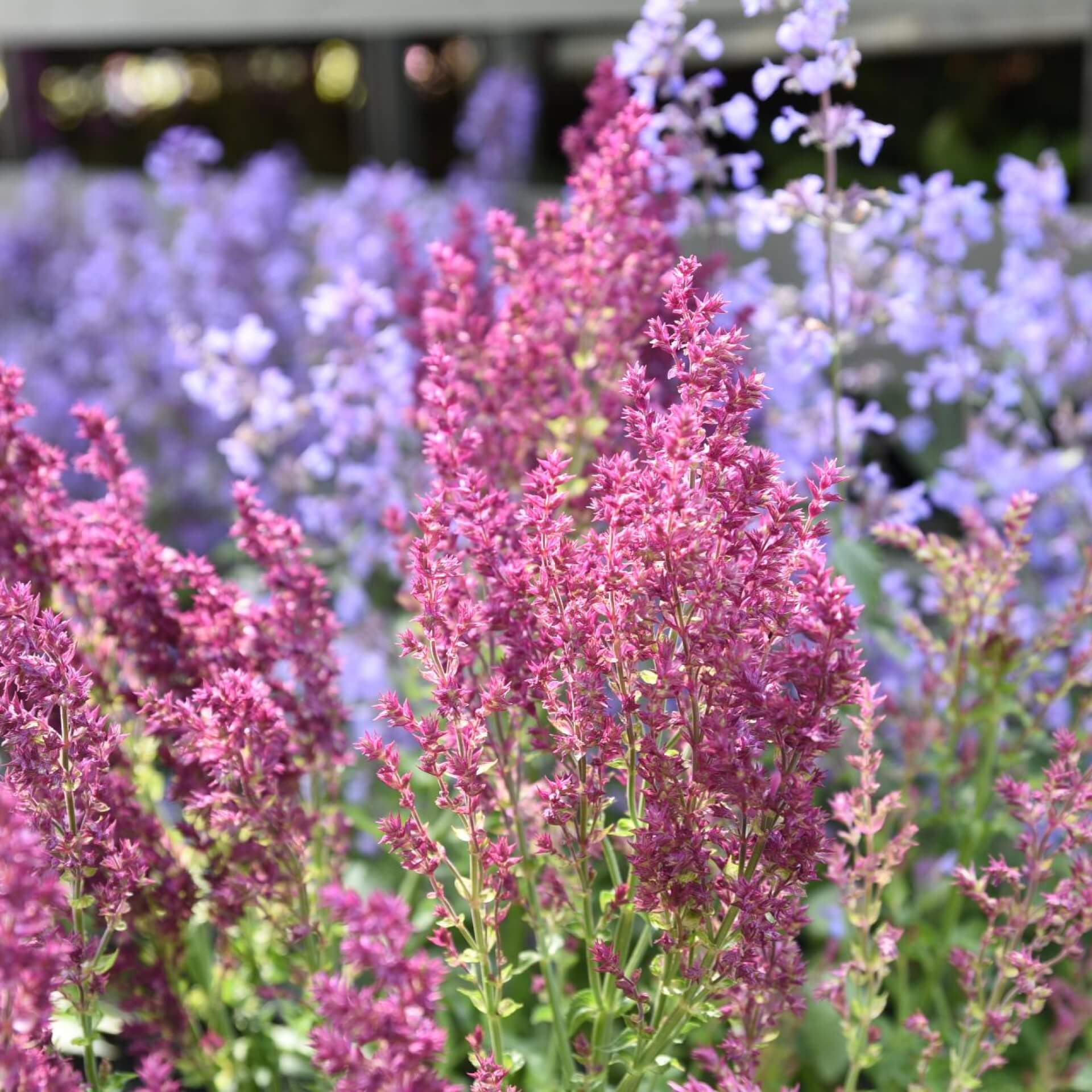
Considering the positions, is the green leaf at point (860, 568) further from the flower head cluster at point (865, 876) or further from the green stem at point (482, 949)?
the green stem at point (482, 949)

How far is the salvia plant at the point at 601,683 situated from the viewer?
3.02ft

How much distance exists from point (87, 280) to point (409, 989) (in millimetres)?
3382

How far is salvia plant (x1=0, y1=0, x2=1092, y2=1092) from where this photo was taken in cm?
92

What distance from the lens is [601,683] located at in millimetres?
945

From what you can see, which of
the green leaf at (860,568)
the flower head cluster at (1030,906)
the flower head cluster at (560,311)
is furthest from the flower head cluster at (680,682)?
the green leaf at (860,568)

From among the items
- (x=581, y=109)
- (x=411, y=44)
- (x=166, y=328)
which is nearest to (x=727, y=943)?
(x=166, y=328)

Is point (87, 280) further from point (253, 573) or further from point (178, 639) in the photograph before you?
point (178, 639)

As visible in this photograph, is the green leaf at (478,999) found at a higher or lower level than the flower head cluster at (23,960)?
lower

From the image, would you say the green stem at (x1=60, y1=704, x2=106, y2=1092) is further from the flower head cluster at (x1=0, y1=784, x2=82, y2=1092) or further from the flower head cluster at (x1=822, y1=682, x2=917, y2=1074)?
the flower head cluster at (x1=822, y1=682, x2=917, y2=1074)

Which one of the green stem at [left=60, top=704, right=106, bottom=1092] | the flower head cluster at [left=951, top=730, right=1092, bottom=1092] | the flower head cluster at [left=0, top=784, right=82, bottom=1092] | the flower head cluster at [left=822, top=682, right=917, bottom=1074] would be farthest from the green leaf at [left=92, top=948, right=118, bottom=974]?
the flower head cluster at [left=951, top=730, right=1092, bottom=1092]

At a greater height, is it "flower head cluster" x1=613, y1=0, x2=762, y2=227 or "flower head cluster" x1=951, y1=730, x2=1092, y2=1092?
"flower head cluster" x1=613, y1=0, x2=762, y2=227


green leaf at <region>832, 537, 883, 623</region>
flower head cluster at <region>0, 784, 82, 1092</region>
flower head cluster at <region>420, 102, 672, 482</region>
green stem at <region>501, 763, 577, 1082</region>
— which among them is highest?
flower head cluster at <region>420, 102, 672, 482</region>

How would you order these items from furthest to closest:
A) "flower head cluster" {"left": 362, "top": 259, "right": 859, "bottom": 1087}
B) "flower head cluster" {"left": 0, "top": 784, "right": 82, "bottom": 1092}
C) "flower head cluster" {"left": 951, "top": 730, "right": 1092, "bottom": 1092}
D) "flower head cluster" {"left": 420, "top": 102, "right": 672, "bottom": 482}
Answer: "flower head cluster" {"left": 420, "top": 102, "right": 672, "bottom": 482} < "flower head cluster" {"left": 951, "top": 730, "right": 1092, "bottom": 1092} < "flower head cluster" {"left": 362, "top": 259, "right": 859, "bottom": 1087} < "flower head cluster" {"left": 0, "top": 784, "right": 82, "bottom": 1092}

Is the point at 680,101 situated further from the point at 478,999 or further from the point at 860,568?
the point at 478,999
